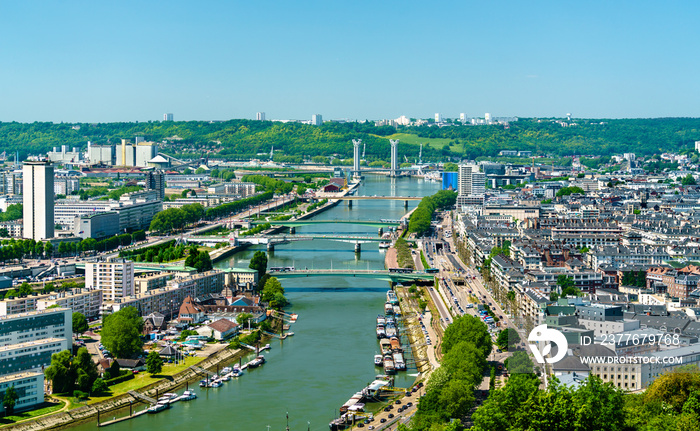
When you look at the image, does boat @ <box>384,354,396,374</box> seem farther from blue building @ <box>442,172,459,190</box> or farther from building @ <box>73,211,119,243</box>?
blue building @ <box>442,172,459,190</box>

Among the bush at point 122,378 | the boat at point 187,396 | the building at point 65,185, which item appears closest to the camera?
the boat at point 187,396

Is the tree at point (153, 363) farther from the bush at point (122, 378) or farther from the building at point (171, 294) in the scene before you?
the building at point (171, 294)

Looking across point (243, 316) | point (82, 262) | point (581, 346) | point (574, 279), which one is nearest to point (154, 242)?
point (82, 262)

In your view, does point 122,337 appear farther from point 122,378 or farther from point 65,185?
point 65,185

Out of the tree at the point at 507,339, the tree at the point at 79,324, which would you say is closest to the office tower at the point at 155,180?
the tree at the point at 79,324

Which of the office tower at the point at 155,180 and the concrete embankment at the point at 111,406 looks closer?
the concrete embankment at the point at 111,406

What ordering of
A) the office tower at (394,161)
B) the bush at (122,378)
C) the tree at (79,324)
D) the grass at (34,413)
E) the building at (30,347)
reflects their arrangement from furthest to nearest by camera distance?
1. the office tower at (394,161)
2. the tree at (79,324)
3. the bush at (122,378)
4. the building at (30,347)
5. the grass at (34,413)

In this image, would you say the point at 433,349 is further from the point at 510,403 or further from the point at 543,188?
the point at 543,188
